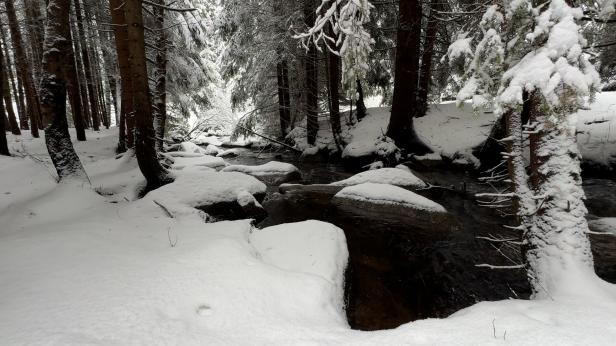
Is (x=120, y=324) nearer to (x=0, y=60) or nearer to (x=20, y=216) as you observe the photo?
(x=20, y=216)

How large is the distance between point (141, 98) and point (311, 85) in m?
7.90

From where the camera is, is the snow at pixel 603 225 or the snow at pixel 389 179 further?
the snow at pixel 389 179

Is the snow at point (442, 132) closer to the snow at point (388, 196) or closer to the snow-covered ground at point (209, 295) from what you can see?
the snow at point (388, 196)

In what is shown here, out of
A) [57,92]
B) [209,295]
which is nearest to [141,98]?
[57,92]

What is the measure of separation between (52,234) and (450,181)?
9.11 m

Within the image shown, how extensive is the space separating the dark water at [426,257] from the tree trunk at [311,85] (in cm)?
648

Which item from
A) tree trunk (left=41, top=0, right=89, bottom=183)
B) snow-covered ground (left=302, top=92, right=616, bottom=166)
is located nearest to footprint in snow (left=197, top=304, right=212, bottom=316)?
tree trunk (left=41, top=0, right=89, bottom=183)

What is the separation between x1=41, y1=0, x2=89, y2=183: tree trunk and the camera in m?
6.71

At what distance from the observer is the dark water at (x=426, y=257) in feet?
14.5

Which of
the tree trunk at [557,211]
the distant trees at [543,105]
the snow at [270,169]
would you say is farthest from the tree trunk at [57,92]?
the tree trunk at [557,211]

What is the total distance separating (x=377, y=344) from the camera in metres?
2.41

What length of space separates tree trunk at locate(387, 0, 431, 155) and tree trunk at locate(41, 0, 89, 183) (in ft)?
28.7

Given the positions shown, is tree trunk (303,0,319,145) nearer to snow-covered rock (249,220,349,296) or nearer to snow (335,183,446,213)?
snow (335,183,446,213)

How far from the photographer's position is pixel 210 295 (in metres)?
3.05
